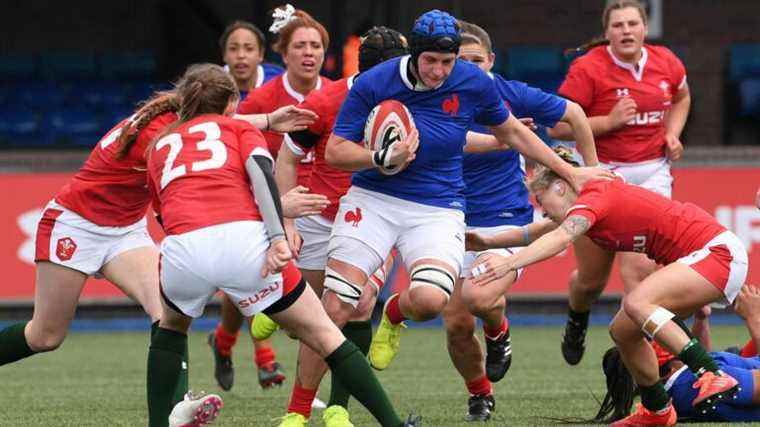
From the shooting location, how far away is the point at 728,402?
7480 millimetres

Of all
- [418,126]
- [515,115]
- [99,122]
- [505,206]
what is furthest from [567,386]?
[99,122]

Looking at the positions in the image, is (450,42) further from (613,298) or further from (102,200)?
(613,298)

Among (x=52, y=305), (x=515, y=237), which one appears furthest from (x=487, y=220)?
(x=52, y=305)

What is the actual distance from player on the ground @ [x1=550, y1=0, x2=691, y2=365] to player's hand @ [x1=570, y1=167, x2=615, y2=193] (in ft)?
7.31

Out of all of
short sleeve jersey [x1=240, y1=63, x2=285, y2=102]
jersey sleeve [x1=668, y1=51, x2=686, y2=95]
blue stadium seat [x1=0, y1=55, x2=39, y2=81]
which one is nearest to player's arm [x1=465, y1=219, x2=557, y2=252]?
jersey sleeve [x1=668, y1=51, x2=686, y2=95]

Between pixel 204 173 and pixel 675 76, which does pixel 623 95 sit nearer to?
pixel 675 76

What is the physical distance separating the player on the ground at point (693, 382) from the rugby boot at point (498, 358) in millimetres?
876

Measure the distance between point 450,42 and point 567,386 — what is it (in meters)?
3.32

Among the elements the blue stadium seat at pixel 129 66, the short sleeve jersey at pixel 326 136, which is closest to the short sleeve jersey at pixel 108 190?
the short sleeve jersey at pixel 326 136

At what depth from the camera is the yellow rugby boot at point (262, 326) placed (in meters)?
9.21

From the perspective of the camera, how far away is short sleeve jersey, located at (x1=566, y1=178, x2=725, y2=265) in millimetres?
7219

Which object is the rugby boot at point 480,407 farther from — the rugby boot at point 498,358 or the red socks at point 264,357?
the red socks at point 264,357

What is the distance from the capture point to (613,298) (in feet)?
48.7

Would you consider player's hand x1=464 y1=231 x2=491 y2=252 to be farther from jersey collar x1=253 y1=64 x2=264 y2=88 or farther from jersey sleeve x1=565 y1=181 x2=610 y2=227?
jersey collar x1=253 y1=64 x2=264 y2=88
